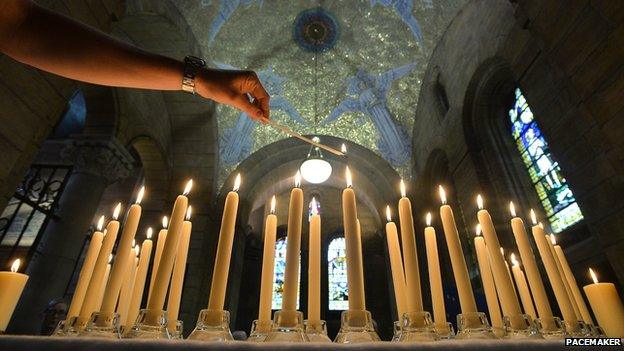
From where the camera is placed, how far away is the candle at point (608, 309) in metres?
1.45

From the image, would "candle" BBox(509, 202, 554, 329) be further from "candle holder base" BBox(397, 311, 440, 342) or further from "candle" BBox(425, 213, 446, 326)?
"candle holder base" BBox(397, 311, 440, 342)

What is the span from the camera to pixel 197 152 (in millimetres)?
8406

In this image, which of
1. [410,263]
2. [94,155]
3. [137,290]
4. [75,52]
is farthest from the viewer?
[94,155]

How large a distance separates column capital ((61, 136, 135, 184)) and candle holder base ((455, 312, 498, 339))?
657 cm

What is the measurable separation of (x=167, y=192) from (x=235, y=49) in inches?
160

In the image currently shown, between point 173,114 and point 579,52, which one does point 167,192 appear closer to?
point 173,114

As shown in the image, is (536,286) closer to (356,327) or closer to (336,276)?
(356,327)

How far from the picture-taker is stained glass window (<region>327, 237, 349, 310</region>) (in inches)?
437

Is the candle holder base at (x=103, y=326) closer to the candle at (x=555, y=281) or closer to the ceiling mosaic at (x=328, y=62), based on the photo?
the candle at (x=555, y=281)

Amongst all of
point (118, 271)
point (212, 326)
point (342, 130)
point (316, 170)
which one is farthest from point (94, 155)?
point (212, 326)

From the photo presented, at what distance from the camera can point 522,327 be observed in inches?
43.1

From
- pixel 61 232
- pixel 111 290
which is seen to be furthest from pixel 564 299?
pixel 61 232

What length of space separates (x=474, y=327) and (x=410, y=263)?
0.28 metres

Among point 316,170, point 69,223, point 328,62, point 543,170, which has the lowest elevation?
point 69,223
